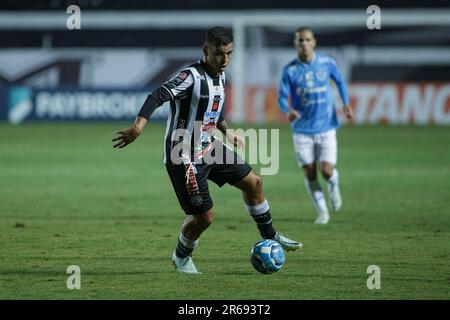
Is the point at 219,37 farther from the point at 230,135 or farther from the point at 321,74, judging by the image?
the point at 321,74

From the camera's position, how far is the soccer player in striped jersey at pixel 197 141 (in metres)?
8.42

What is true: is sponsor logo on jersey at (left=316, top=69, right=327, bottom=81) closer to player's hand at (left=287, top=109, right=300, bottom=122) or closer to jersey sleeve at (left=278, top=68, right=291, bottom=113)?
jersey sleeve at (left=278, top=68, right=291, bottom=113)

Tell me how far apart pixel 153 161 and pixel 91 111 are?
520 inches

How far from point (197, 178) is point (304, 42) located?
467 cm

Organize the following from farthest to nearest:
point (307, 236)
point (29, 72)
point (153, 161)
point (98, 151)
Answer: point (29, 72), point (98, 151), point (153, 161), point (307, 236)

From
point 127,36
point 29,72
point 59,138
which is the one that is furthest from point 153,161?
point 127,36

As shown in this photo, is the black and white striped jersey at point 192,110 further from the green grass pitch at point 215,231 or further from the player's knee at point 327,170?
the player's knee at point 327,170

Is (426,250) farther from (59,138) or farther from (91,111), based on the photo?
(91,111)

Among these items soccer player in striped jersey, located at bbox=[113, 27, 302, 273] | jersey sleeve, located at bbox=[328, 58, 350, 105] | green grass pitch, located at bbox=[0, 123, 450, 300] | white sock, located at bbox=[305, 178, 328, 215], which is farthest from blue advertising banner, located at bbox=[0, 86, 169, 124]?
soccer player in striped jersey, located at bbox=[113, 27, 302, 273]

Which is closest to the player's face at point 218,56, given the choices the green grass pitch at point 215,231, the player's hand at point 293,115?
the green grass pitch at point 215,231

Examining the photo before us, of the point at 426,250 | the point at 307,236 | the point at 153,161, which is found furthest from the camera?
the point at 153,161

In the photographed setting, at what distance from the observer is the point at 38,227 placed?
11891 mm

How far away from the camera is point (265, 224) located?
9156mm

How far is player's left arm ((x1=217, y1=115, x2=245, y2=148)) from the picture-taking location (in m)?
9.15
